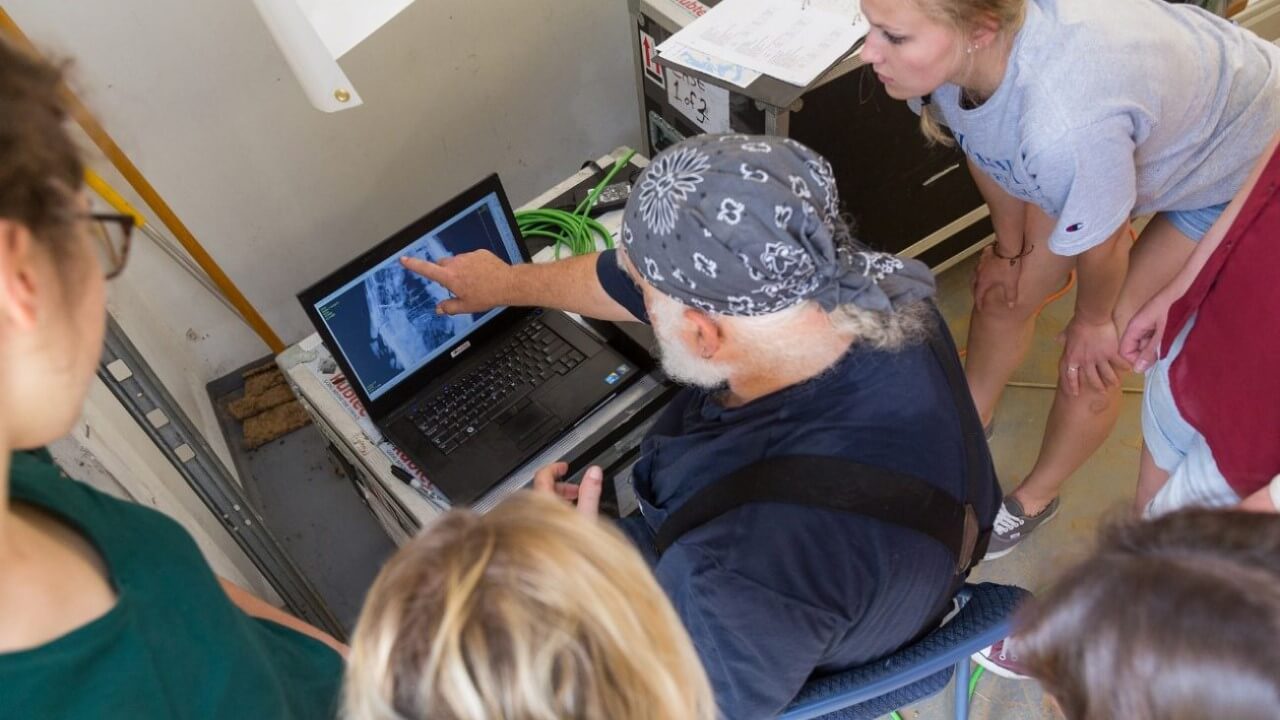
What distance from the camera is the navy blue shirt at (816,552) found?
2.87 ft

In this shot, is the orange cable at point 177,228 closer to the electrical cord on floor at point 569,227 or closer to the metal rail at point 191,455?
the metal rail at point 191,455

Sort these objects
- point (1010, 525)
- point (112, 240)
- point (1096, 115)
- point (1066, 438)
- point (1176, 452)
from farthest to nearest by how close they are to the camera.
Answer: point (1010, 525) < point (1066, 438) < point (1176, 452) < point (1096, 115) < point (112, 240)

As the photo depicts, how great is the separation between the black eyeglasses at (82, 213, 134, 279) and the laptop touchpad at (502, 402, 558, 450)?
2.47 ft

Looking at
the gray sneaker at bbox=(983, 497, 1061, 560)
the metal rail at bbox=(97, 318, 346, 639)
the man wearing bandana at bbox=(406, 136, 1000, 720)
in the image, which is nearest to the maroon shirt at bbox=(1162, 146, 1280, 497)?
the man wearing bandana at bbox=(406, 136, 1000, 720)

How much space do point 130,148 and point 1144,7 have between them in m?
1.77

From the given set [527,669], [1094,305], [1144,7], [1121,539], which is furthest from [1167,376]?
[527,669]

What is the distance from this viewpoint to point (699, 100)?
1.66 meters

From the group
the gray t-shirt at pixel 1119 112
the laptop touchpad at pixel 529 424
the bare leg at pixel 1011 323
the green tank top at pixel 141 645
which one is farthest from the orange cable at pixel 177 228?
the bare leg at pixel 1011 323

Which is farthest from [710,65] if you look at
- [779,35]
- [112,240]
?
[112,240]

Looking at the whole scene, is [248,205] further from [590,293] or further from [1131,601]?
A: [1131,601]

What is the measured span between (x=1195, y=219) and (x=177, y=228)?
190 cm

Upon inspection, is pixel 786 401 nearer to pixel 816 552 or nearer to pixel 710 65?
pixel 816 552

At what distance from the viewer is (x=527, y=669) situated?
22.3 inches

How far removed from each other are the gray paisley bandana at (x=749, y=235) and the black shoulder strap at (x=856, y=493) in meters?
0.15
